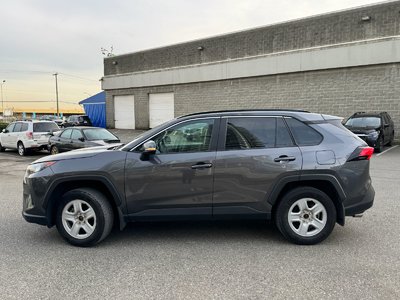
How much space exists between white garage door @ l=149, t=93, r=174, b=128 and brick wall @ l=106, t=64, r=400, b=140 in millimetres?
714

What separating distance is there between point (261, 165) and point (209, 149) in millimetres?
672

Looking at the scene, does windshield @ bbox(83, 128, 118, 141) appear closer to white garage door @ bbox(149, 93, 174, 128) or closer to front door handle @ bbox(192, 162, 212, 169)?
front door handle @ bbox(192, 162, 212, 169)

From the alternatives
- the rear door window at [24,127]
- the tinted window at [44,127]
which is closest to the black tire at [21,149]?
the rear door window at [24,127]

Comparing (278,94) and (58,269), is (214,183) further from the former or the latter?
(278,94)

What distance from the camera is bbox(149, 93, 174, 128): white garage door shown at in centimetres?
2547

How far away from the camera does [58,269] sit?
3627 mm

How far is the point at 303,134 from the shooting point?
4.30m

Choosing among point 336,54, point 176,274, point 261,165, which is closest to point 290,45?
point 336,54

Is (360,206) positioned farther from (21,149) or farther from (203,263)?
(21,149)

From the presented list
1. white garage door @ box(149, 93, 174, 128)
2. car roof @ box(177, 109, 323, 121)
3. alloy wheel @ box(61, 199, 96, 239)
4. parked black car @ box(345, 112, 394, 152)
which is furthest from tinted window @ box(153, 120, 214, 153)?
→ white garage door @ box(149, 93, 174, 128)

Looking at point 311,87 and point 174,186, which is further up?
point 311,87

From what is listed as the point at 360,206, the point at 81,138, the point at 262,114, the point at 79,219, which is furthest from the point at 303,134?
the point at 81,138

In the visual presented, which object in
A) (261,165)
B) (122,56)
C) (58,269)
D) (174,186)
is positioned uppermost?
(122,56)

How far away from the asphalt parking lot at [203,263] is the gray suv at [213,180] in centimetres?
33
